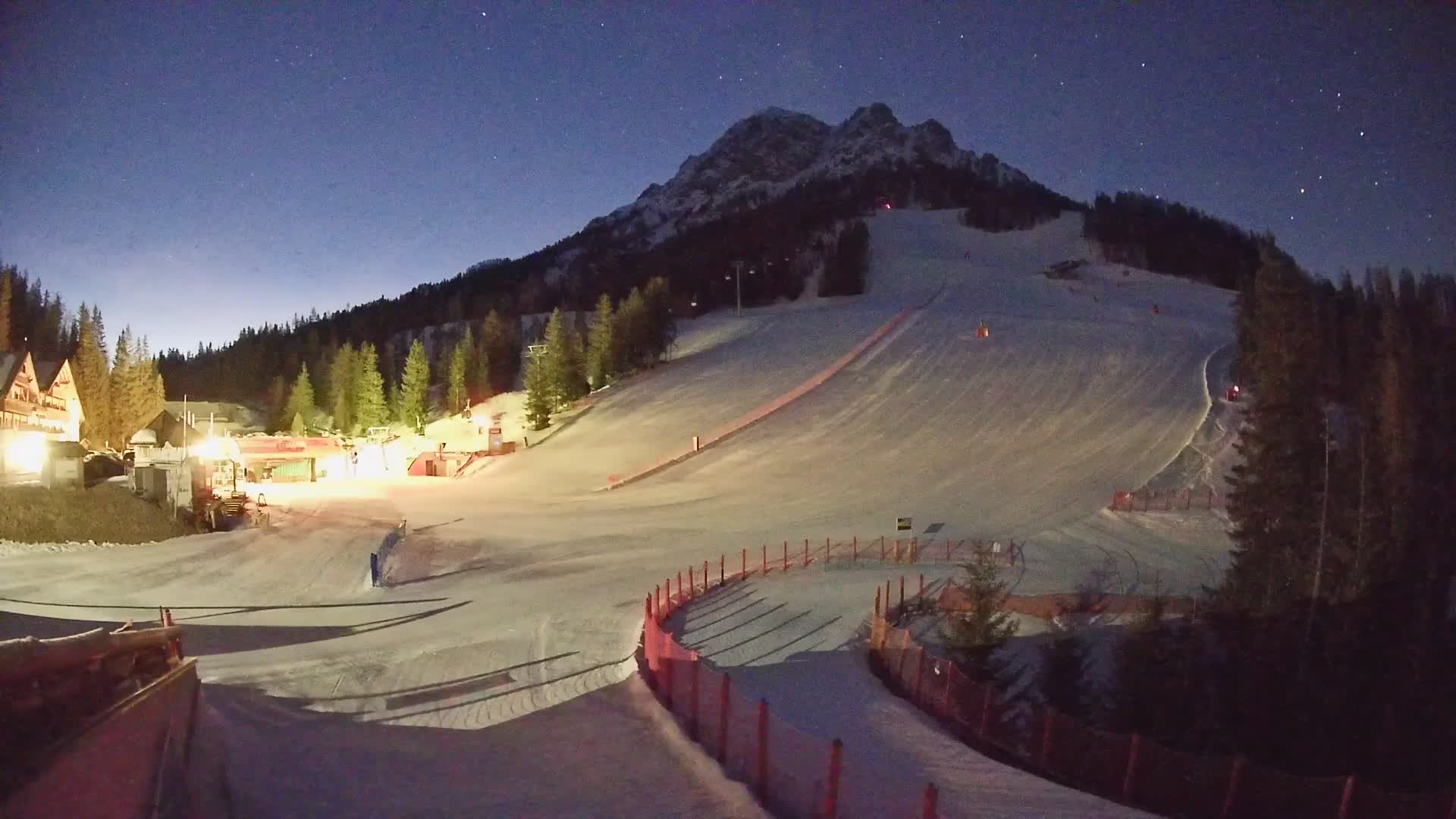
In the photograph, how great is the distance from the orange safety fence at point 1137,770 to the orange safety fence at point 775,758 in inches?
105

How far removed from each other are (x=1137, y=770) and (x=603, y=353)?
6096cm

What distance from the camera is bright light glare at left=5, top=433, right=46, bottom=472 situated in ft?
97.9

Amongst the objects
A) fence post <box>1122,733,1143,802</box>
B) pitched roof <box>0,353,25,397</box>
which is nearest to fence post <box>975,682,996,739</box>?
fence post <box>1122,733,1143,802</box>

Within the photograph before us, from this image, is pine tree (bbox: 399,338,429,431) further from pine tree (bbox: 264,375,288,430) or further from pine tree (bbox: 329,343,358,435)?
pine tree (bbox: 264,375,288,430)

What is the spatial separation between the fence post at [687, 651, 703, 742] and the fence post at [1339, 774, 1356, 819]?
5.82 m

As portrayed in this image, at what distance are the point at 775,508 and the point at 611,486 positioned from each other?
357 inches

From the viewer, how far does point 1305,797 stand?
8.44 metres

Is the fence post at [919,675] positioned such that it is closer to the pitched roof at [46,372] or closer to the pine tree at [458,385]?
the pitched roof at [46,372]

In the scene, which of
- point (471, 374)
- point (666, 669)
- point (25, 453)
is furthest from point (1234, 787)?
point (471, 374)

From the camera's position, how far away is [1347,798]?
8031 mm

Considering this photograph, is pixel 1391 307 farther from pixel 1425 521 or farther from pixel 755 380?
pixel 755 380

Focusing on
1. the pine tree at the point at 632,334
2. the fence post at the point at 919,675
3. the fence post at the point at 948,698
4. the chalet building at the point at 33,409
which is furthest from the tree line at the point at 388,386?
the fence post at the point at 948,698

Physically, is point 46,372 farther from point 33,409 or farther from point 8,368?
point 8,368

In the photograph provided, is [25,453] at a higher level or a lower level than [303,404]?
lower
